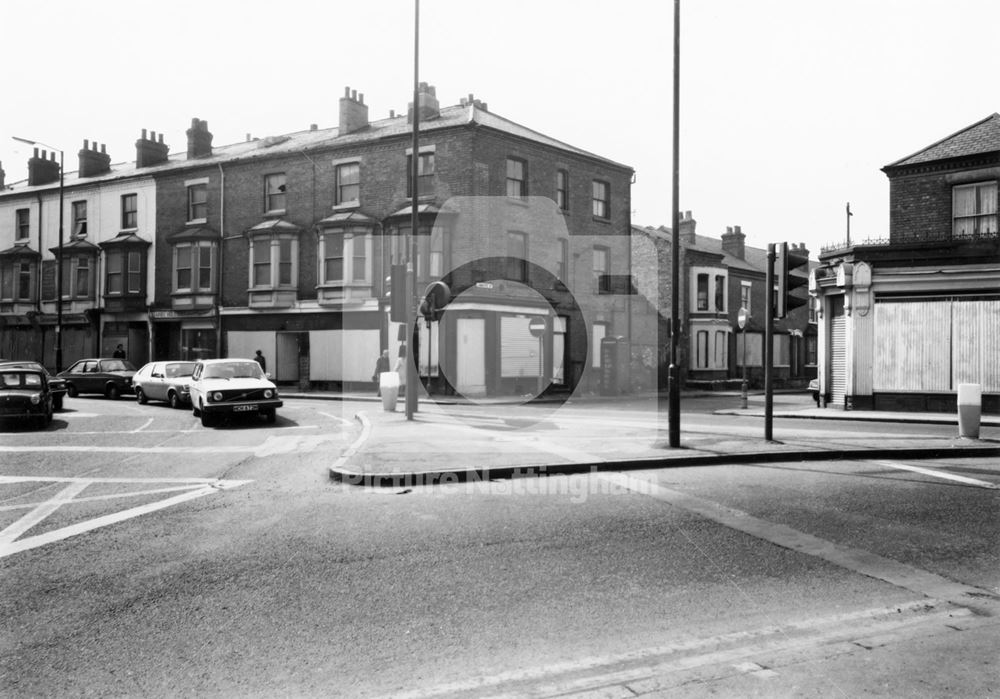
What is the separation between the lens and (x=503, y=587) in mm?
5254

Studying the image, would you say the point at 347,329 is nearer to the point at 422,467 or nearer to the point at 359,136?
the point at 359,136

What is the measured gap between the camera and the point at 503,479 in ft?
31.5

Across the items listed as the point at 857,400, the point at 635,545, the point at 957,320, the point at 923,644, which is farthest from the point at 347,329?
the point at 923,644

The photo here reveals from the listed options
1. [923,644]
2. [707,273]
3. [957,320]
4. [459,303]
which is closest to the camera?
[923,644]

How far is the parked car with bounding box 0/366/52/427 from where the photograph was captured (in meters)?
15.6

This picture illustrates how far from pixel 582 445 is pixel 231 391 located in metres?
8.60

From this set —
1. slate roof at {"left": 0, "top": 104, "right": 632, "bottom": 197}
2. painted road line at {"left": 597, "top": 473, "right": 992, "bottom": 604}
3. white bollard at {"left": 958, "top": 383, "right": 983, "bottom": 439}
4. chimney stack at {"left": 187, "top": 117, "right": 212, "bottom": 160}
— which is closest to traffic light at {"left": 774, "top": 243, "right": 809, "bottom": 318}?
white bollard at {"left": 958, "top": 383, "right": 983, "bottom": 439}

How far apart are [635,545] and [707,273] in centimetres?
3662

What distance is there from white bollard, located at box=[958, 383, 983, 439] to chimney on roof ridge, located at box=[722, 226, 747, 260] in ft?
112

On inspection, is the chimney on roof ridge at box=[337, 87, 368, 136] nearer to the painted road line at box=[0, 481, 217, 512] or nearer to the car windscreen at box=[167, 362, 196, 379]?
the car windscreen at box=[167, 362, 196, 379]

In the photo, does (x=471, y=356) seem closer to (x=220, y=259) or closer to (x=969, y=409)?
Answer: (x=220, y=259)

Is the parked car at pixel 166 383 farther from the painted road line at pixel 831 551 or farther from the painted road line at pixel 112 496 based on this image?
the painted road line at pixel 831 551

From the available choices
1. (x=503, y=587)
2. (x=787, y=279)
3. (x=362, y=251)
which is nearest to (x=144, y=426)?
(x=787, y=279)

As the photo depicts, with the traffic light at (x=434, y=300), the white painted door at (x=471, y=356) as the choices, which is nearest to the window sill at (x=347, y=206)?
the white painted door at (x=471, y=356)
